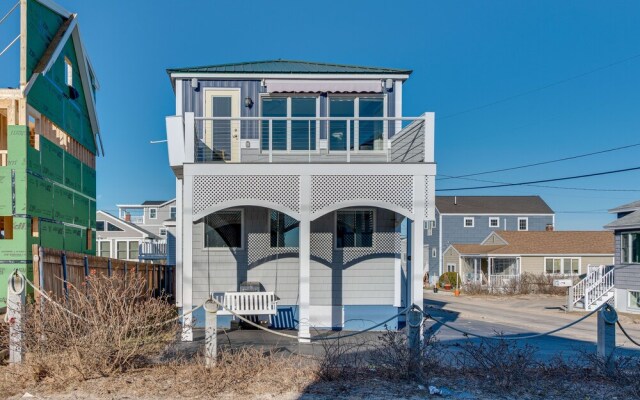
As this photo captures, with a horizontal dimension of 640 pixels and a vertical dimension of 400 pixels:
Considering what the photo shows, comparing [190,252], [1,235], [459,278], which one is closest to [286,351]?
[190,252]

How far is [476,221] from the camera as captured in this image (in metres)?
41.5

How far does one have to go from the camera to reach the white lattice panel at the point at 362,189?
10727mm

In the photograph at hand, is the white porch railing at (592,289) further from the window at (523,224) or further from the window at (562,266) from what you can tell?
the window at (523,224)

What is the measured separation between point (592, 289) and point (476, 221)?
20.5 m

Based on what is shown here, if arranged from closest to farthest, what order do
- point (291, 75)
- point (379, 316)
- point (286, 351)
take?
1. point (286, 351)
2. point (379, 316)
3. point (291, 75)

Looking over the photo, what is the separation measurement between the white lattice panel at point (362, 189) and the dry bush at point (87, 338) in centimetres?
468

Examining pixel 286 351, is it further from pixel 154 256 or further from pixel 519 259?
pixel 519 259

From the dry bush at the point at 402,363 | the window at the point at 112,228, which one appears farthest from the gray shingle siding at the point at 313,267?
the window at the point at 112,228

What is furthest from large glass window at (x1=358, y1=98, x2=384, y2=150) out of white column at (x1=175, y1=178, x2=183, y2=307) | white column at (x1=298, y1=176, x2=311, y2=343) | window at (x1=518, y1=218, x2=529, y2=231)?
window at (x1=518, y1=218, x2=529, y2=231)

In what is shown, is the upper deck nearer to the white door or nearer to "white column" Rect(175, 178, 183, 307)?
the white door

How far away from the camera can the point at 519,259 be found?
32.0m

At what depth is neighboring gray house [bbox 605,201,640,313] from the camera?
20328 mm

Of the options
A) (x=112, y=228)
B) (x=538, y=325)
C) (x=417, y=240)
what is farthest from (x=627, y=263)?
(x=112, y=228)

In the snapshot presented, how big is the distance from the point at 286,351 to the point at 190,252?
280 cm
